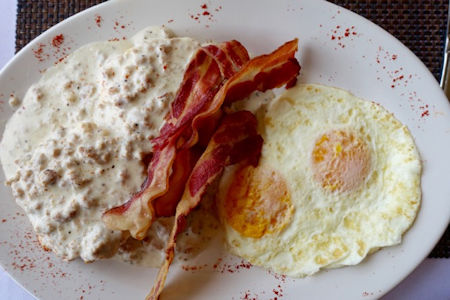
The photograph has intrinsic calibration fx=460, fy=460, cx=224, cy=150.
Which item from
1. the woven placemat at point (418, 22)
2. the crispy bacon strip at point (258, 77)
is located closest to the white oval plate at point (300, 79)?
the crispy bacon strip at point (258, 77)

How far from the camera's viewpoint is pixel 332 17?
2.60 m

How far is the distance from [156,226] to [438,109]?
1707 mm

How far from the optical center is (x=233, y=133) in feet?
8.16

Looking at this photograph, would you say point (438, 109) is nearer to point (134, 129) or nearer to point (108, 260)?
point (134, 129)

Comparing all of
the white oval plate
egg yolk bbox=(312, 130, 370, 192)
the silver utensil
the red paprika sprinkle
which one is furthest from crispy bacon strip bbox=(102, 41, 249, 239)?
the silver utensil

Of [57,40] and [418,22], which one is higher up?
[418,22]

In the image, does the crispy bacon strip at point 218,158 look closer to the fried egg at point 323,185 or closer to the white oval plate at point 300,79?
the fried egg at point 323,185

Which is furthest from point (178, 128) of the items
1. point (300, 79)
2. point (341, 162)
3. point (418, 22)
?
point (418, 22)

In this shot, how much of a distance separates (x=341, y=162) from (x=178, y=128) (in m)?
0.89

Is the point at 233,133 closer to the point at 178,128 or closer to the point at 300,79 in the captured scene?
the point at 178,128

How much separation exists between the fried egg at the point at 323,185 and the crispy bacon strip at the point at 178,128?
337 mm

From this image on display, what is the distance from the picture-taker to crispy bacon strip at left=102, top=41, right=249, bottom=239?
2.39 metres

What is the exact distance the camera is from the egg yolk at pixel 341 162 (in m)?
2.47

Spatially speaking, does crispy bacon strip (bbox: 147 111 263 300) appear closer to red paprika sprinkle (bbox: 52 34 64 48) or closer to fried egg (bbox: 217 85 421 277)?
fried egg (bbox: 217 85 421 277)
